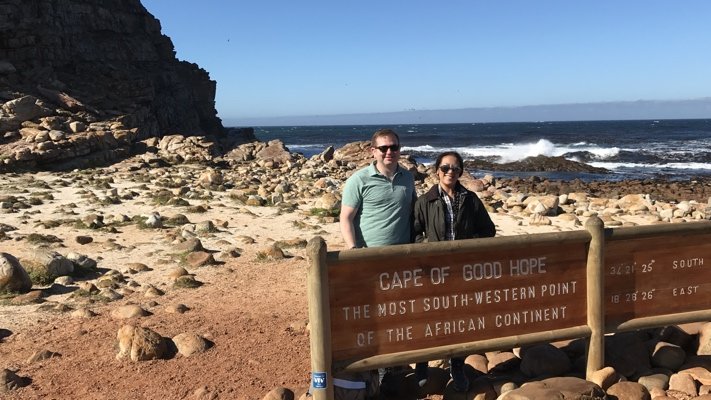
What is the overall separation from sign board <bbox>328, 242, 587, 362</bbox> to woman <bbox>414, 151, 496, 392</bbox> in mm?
534

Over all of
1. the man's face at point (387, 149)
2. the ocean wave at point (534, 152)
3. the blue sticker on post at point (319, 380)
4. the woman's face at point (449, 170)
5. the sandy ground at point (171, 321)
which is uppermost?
the man's face at point (387, 149)

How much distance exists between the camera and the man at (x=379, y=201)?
4723mm

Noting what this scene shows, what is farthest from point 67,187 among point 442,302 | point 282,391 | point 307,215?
point 442,302

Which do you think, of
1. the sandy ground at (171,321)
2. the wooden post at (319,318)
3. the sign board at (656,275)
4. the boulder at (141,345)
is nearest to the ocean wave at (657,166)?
the sandy ground at (171,321)

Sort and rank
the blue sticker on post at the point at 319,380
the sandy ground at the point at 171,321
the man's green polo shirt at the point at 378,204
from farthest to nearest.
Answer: the sandy ground at the point at 171,321
the man's green polo shirt at the point at 378,204
the blue sticker on post at the point at 319,380

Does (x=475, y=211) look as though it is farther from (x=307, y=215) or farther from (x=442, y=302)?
(x=307, y=215)

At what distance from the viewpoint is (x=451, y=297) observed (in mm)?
4156

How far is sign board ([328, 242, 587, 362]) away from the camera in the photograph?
4012 millimetres

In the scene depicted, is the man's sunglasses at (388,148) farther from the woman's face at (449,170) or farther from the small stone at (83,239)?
the small stone at (83,239)

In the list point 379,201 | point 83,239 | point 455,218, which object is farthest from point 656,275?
point 83,239

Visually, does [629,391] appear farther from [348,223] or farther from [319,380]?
[348,223]

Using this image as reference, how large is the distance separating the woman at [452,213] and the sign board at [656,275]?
103cm

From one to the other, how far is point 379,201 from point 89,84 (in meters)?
45.0

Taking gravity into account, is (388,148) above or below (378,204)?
above
